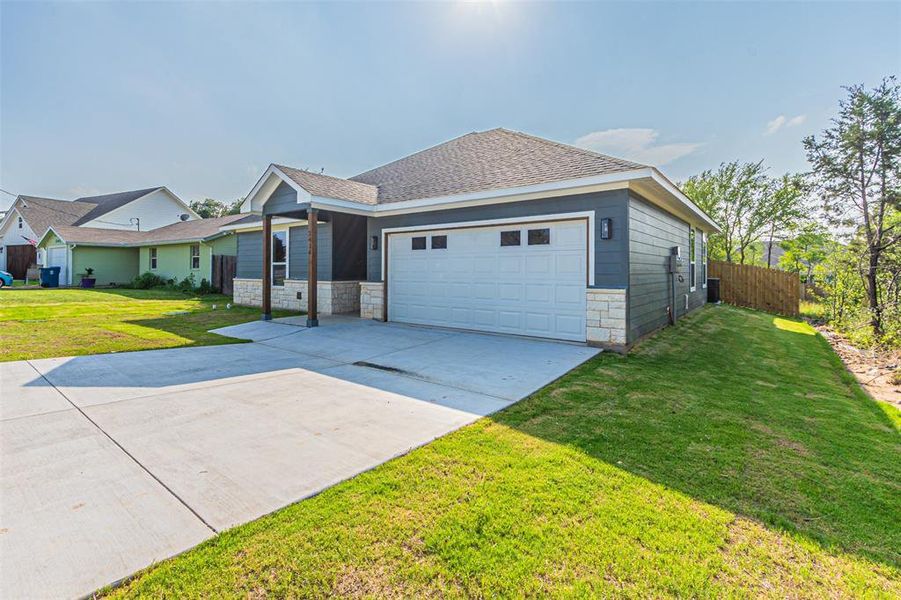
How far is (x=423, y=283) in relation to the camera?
32.3ft

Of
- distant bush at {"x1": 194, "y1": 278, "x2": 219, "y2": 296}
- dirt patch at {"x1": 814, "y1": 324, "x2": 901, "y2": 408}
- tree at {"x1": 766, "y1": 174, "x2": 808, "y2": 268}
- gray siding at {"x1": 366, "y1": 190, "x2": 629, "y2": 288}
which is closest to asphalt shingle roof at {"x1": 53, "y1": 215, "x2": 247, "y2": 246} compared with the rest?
distant bush at {"x1": 194, "y1": 278, "x2": 219, "y2": 296}

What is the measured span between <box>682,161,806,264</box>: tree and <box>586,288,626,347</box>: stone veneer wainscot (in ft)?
66.8

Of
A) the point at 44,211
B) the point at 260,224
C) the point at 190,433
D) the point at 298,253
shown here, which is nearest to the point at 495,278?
the point at 190,433

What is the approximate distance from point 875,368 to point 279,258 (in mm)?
Result: 14839

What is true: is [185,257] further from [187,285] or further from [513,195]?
[513,195]

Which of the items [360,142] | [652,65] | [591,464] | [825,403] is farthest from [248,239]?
[825,403]

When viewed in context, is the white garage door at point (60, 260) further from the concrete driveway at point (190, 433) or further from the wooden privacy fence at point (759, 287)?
the wooden privacy fence at point (759, 287)

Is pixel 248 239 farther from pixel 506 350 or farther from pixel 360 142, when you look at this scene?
pixel 506 350

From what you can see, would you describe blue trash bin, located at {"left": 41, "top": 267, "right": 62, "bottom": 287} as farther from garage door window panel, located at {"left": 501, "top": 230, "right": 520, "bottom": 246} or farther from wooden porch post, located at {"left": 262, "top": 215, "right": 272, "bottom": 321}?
garage door window panel, located at {"left": 501, "top": 230, "right": 520, "bottom": 246}

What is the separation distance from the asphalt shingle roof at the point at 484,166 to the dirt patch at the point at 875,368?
15.5ft

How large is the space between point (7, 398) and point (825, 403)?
914 centimetres

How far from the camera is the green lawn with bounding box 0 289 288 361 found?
6.93 m

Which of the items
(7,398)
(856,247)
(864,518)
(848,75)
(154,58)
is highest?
(154,58)

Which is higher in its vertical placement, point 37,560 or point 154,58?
point 154,58
